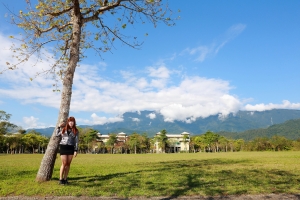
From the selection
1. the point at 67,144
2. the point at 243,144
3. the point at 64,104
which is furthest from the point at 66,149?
the point at 243,144

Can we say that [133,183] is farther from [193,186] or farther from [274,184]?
[274,184]

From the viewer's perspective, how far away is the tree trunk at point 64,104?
9.15 metres

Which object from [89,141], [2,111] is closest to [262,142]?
[89,141]

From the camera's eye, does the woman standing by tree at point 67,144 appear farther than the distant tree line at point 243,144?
No

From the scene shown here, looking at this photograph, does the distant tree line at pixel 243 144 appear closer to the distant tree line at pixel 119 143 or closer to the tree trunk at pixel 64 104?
the distant tree line at pixel 119 143

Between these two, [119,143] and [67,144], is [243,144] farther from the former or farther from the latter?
[67,144]

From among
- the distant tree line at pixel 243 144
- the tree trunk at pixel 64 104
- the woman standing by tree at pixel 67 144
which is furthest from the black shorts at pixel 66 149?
the distant tree line at pixel 243 144

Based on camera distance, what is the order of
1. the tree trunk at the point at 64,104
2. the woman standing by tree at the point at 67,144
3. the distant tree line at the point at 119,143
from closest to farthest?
1. the woman standing by tree at the point at 67,144
2. the tree trunk at the point at 64,104
3. the distant tree line at the point at 119,143

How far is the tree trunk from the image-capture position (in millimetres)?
9148

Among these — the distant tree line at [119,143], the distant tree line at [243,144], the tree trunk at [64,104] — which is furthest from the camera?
the distant tree line at [243,144]

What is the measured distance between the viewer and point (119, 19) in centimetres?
1254

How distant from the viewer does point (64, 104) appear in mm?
9766

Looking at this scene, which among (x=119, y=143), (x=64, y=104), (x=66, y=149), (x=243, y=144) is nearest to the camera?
(x=66, y=149)

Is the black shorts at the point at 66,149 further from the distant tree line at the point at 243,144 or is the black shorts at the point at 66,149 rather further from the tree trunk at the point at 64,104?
the distant tree line at the point at 243,144
